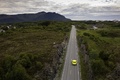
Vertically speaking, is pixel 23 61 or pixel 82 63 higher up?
pixel 23 61

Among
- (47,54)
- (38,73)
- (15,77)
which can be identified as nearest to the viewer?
(15,77)

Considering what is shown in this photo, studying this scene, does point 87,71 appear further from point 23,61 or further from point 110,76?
point 23,61

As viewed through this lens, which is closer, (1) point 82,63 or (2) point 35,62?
(2) point 35,62

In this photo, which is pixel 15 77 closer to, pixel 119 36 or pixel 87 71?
pixel 87 71

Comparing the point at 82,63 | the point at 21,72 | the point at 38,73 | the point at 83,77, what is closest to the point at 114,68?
the point at 83,77

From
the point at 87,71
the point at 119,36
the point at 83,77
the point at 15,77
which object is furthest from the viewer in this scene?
the point at 119,36

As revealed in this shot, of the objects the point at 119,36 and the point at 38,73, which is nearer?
the point at 38,73

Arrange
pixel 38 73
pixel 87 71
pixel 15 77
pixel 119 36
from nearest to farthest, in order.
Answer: pixel 15 77
pixel 38 73
pixel 87 71
pixel 119 36

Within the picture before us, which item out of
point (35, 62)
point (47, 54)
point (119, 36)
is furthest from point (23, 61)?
point (119, 36)

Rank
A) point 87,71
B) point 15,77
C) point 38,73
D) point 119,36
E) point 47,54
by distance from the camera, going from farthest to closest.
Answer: point 119,36
point 47,54
point 87,71
point 38,73
point 15,77
